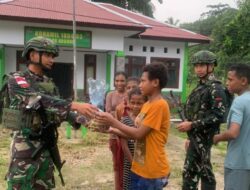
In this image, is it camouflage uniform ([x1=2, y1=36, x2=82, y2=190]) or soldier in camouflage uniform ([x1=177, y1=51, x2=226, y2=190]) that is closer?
camouflage uniform ([x1=2, y1=36, x2=82, y2=190])

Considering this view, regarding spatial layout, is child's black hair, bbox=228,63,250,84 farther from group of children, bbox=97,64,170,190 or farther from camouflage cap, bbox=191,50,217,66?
group of children, bbox=97,64,170,190

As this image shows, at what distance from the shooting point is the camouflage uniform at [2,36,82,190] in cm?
288

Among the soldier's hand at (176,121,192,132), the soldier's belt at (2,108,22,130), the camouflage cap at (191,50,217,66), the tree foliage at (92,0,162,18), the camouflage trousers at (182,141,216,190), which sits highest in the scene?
the tree foliage at (92,0,162,18)

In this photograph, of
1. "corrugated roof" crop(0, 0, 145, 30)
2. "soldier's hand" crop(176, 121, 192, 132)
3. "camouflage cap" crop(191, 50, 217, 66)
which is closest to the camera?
"soldier's hand" crop(176, 121, 192, 132)

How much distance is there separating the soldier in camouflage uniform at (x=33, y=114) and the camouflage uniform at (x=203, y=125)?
146 centimetres

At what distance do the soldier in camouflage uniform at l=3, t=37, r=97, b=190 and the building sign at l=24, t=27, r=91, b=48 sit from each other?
11.2 m

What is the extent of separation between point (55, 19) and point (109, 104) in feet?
30.8

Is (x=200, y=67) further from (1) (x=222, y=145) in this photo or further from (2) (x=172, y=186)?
(1) (x=222, y=145)

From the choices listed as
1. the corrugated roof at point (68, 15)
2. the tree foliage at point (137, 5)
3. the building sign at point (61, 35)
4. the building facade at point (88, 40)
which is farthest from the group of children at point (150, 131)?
the tree foliage at point (137, 5)

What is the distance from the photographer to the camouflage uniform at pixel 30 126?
2877 millimetres

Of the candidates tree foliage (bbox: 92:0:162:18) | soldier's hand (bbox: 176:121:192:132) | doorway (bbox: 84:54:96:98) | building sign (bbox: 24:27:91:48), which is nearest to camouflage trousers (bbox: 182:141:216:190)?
soldier's hand (bbox: 176:121:192:132)

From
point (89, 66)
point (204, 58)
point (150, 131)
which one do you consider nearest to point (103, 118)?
point (150, 131)

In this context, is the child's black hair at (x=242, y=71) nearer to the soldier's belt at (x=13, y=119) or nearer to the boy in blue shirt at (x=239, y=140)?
the boy in blue shirt at (x=239, y=140)

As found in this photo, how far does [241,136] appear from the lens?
3.28 m
